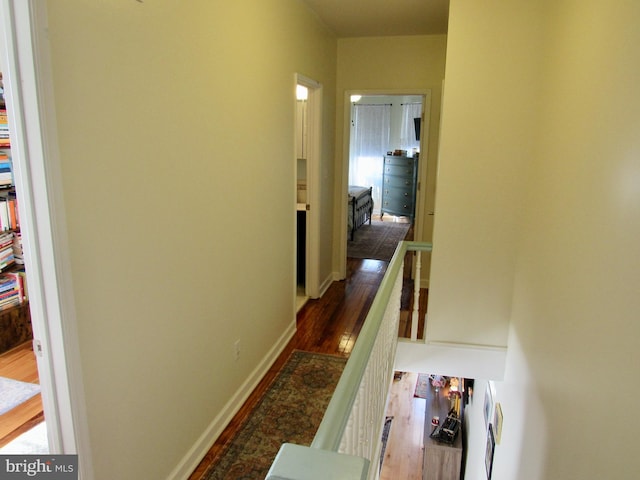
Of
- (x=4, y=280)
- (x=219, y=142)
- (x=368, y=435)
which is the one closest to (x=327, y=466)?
(x=368, y=435)

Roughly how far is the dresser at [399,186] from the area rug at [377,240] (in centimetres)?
47

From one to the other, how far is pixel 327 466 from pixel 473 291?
8.48 feet

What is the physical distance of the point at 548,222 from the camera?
2340 mm

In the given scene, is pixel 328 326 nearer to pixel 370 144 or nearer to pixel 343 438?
pixel 343 438

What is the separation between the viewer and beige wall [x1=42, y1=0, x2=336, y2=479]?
150 centimetres

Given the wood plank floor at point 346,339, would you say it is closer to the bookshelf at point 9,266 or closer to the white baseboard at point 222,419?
the white baseboard at point 222,419

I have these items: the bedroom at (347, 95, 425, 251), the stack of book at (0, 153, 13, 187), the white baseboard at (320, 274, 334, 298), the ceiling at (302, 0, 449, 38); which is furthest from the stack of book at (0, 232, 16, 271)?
the bedroom at (347, 95, 425, 251)

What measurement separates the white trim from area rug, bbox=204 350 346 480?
0.89m

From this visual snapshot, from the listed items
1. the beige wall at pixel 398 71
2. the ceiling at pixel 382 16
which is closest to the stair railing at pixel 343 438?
the ceiling at pixel 382 16

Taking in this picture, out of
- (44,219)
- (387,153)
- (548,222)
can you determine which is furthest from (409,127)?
(44,219)

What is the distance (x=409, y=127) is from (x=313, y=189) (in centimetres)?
604

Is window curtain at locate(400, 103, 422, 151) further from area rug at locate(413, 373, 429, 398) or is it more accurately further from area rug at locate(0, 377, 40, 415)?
area rug at locate(0, 377, 40, 415)

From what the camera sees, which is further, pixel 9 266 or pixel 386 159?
pixel 386 159

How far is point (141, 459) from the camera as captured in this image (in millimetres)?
1863
